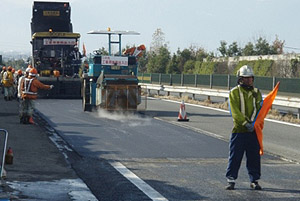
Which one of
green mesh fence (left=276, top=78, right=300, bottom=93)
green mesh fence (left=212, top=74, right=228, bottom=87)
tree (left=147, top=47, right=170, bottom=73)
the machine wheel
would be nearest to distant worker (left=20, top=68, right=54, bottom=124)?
the machine wheel

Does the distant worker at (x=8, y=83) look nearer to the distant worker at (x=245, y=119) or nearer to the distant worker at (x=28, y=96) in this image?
the distant worker at (x=28, y=96)

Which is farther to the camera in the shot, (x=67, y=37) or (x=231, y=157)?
(x=67, y=37)

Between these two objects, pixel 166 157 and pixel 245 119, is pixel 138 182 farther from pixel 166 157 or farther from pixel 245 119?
pixel 166 157

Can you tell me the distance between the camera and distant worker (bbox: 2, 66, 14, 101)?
3030cm

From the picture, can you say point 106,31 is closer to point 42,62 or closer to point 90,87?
point 90,87

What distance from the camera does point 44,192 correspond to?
8227 millimetres

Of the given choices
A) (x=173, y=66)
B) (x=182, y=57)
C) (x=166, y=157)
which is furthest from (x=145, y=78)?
(x=166, y=157)

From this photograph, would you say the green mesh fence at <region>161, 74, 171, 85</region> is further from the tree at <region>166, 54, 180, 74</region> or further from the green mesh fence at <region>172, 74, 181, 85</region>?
the tree at <region>166, 54, 180, 74</region>

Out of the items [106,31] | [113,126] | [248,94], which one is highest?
[106,31]

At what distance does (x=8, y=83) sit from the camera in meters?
30.4

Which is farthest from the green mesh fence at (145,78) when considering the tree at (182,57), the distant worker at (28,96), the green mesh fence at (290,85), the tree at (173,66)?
the distant worker at (28,96)

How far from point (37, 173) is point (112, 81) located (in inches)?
473

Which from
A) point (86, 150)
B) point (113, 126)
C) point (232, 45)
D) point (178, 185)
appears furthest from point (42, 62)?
point (232, 45)

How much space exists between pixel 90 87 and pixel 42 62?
1085 cm
